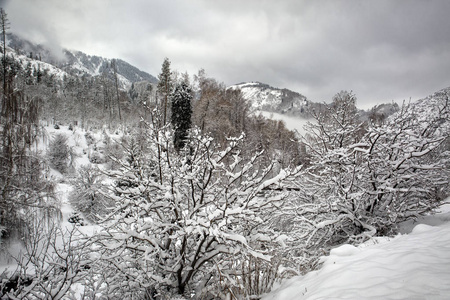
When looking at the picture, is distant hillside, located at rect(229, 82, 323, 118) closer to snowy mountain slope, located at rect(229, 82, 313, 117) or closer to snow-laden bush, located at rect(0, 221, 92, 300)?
snowy mountain slope, located at rect(229, 82, 313, 117)

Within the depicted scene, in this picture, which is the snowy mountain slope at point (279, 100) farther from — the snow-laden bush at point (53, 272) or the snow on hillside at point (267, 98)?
the snow-laden bush at point (53, 272)

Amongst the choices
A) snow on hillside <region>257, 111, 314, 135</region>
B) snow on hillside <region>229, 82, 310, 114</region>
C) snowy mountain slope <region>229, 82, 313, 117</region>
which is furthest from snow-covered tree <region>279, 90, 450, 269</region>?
snow on hillside <region>229, 82, 310, 114</region>

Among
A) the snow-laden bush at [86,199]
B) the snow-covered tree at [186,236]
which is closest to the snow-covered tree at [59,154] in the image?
the snow-laden bush at [86,199]

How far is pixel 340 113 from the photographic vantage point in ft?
20.4

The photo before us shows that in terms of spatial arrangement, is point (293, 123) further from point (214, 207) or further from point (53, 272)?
point (53, 272)

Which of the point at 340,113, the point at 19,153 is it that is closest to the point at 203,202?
the point at 340,113

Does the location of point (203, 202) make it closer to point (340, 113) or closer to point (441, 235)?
point (441, 235)

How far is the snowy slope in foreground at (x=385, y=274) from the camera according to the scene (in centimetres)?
158

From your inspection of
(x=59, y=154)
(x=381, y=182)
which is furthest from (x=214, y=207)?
(x=59, y=154)

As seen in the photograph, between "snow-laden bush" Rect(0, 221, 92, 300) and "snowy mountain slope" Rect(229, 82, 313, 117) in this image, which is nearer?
"snow-laden bush" Rect(0, 221, 92, 300)

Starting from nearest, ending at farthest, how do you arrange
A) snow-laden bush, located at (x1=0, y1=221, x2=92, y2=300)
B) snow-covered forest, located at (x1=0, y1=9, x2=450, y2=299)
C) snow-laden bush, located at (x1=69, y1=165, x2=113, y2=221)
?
1. snow-laden bush, located at (x1=0, y1=221, x2=92, y2=300)
2. snow-covered forest, located at (x1=0, y1=9, x2=450, y2=299)
3. snow-laden bush, located at (x1=69, y1=165, x2=113, y2=221)

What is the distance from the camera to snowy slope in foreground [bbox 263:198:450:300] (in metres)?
1.58

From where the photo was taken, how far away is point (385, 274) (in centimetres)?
189

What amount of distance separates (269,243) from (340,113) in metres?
4.83
